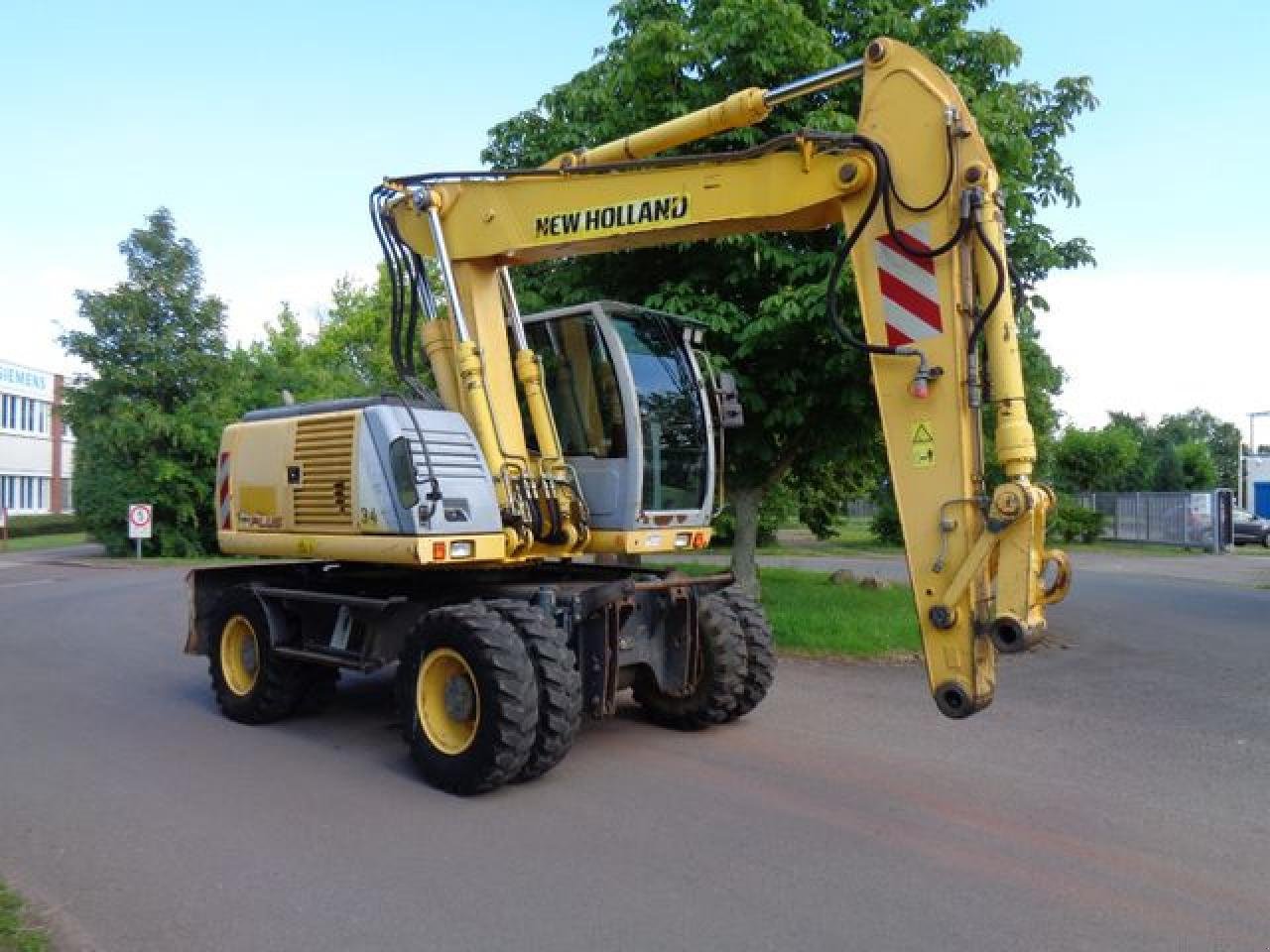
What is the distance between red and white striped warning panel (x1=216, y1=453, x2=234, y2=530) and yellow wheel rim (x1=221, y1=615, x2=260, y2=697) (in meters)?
0.80

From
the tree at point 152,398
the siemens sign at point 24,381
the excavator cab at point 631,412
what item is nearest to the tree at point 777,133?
the excavator cab at point 631,412

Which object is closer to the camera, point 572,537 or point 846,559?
point 572,537

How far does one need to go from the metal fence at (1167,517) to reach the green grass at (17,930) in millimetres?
32837

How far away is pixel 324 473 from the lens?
7367 millimetres

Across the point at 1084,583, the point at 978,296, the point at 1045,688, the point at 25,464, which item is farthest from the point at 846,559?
the point at 25,464

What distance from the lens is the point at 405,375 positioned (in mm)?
7859

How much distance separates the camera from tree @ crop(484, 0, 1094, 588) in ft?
33.9

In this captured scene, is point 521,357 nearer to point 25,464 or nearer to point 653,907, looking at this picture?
point 653,907

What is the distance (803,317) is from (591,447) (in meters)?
3.19

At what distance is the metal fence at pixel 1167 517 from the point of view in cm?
3181

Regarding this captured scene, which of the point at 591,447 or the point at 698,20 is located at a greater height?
the point at 698,20

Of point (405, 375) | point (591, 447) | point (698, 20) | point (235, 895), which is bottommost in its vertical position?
point (235, 895)

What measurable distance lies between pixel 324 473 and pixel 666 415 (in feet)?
7.74

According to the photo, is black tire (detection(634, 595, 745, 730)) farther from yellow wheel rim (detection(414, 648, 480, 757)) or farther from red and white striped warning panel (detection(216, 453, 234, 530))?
red and white striped warning panel (detection(216, 453, 234, 530))
